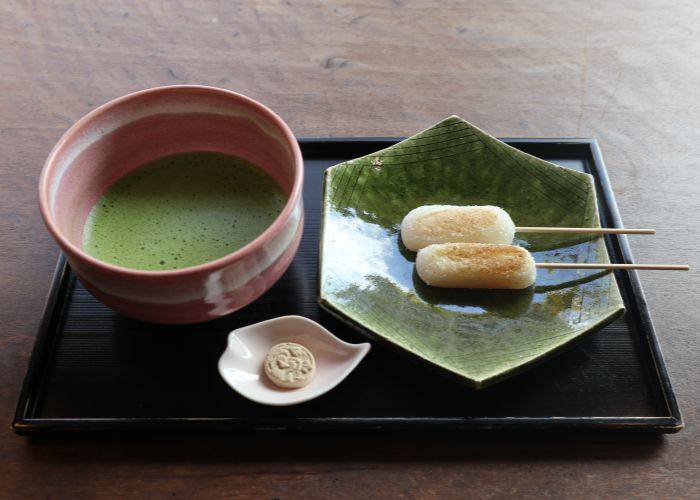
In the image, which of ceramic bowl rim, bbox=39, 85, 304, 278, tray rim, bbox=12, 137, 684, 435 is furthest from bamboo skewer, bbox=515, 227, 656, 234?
ceramic bowl rim, bbox=39, 85, 304, 278

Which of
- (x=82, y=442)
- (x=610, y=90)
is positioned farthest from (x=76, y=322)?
(x=610, y=90)

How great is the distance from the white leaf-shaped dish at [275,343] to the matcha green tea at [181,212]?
0.14 metres

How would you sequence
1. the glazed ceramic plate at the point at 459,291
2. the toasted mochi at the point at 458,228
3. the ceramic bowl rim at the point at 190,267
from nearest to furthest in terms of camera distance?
1. the ceramic bowl rim at the point at 190,267
2. the glazed ceramic plate at the point at 459,291
3. the toasted mochi at the point at 458,228

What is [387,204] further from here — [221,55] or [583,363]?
[221,55]

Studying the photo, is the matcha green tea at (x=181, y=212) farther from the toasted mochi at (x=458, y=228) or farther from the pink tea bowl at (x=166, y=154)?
the toasted mochi at (x=458, y=228)

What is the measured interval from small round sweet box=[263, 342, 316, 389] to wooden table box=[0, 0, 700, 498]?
0.08m

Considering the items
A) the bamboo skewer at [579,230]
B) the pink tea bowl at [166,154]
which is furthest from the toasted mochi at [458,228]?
the pink tea bowl at [166,154]

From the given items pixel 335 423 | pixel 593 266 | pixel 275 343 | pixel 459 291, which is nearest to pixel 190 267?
pixel 275 343

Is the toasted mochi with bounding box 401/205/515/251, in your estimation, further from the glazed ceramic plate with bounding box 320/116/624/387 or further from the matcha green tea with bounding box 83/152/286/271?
the matcha green tea with bounding box 83/152/286/271

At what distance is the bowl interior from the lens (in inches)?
36.9

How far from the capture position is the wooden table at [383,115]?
0.84 m

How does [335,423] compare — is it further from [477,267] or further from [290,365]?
[477,267]

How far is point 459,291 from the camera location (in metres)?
0.98

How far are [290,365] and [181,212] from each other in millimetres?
318
